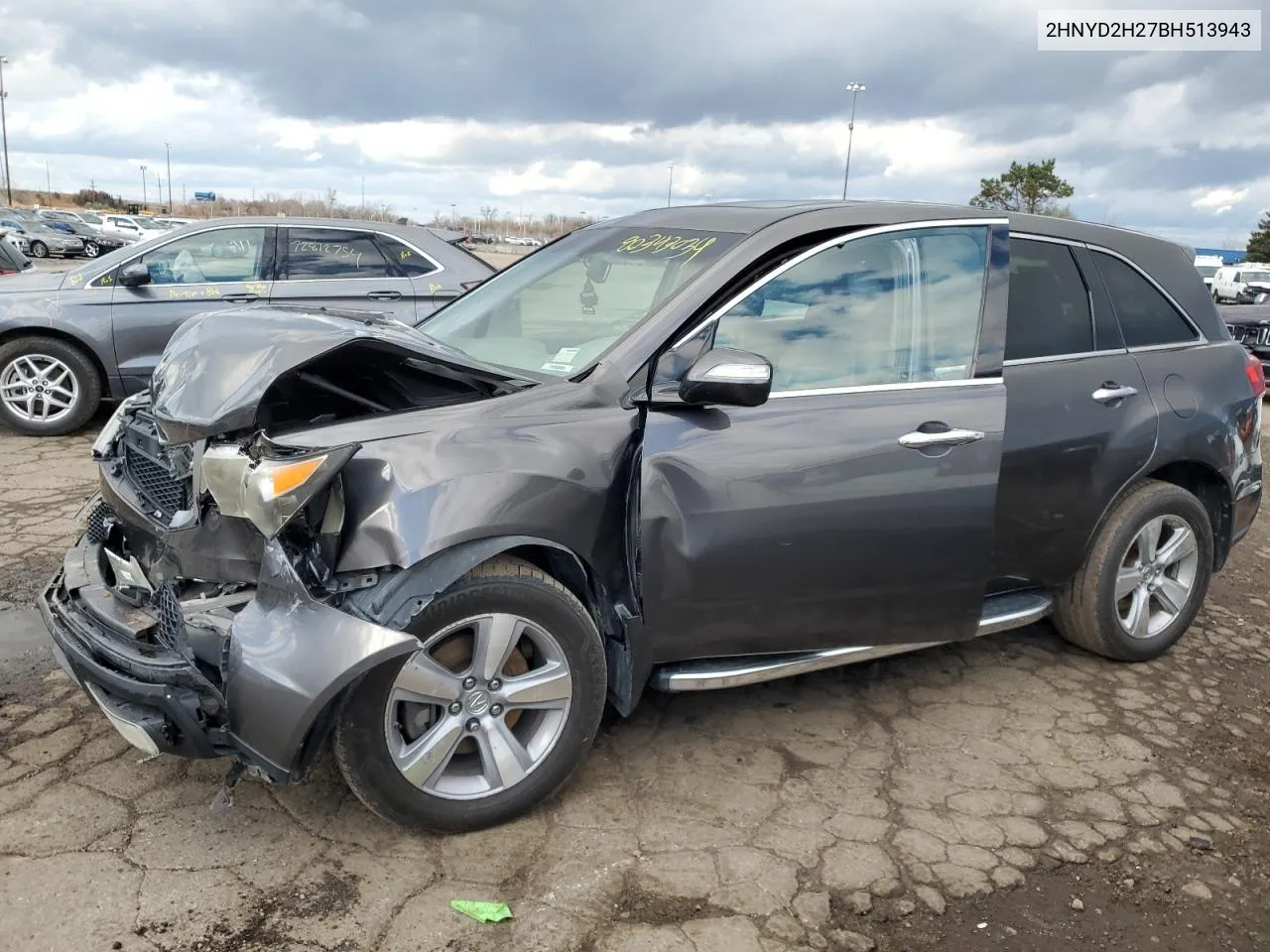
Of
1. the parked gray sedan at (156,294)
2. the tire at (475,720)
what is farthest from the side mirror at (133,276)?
the tire at (475,720)

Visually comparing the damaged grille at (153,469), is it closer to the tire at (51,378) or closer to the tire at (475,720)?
the tire at (475,720)

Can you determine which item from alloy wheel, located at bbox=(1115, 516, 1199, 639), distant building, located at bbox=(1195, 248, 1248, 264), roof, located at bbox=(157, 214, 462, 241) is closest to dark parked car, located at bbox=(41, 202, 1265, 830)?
alloy wheel, located at bbox=(1115, 516, 1199, 639)

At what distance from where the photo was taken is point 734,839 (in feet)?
9.70

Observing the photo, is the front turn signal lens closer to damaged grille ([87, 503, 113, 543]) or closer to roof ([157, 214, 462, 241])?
damaged grille ([87, 503, 113, 543])

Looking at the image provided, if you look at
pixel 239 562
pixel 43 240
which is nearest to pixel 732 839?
pixel 239 562

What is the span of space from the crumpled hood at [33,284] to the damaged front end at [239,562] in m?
5.25

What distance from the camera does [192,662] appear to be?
8.36 ft

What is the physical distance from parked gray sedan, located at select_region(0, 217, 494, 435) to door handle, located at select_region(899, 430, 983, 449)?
526 cm

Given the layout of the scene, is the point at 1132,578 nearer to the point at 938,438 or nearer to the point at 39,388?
the point at 938,438

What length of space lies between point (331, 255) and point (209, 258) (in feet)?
2.99

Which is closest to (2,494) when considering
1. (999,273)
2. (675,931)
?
(675,931)

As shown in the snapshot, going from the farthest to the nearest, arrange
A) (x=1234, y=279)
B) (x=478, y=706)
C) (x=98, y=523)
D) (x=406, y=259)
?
(x=1234, y=279), (x=406, y=259), (x=98, y=523), (x=478, y=706)

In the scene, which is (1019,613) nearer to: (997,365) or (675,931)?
(997,365)

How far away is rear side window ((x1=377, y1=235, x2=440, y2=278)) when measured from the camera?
8.24 m
